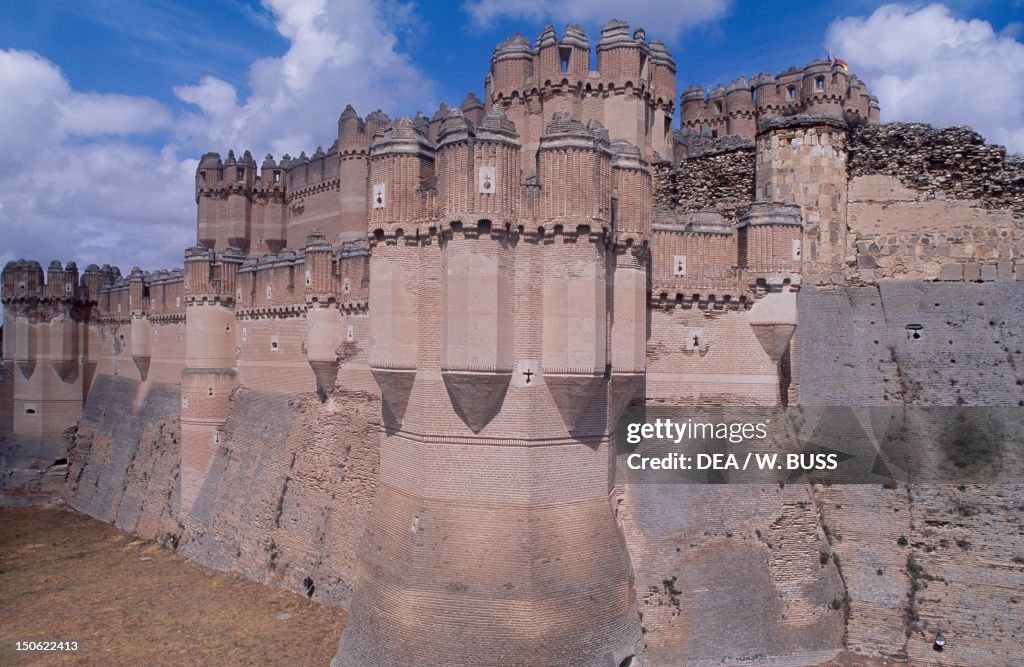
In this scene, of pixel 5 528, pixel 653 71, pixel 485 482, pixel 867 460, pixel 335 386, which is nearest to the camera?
pixel 485 482

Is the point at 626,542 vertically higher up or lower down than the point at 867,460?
lower down

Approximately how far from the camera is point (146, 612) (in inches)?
869

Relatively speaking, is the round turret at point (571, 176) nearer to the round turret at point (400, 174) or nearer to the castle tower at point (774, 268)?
the round turret at point (400, 174)

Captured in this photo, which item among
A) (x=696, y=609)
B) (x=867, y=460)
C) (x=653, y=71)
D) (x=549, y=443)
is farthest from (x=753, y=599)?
(x=653, y=71)

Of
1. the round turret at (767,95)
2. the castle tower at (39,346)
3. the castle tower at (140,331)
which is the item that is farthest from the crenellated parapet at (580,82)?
the castle tower at (39,346)

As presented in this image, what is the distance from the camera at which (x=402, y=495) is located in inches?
658

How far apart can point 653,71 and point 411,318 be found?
1467 cm

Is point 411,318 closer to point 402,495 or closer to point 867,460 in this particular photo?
point 402,495

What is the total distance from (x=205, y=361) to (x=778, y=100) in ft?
97.2

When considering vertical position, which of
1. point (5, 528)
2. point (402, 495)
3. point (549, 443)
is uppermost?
point (549, 443)

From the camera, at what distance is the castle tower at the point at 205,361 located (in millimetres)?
28359

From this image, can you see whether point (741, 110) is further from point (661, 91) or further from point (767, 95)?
point (661, 91)

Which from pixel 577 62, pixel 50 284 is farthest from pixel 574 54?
pixel 50 284

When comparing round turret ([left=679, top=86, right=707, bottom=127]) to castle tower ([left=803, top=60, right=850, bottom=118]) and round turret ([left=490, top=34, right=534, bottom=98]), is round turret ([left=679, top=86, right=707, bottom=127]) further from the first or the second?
round turret ([left=490, top=34, right=534, bottom=98])
